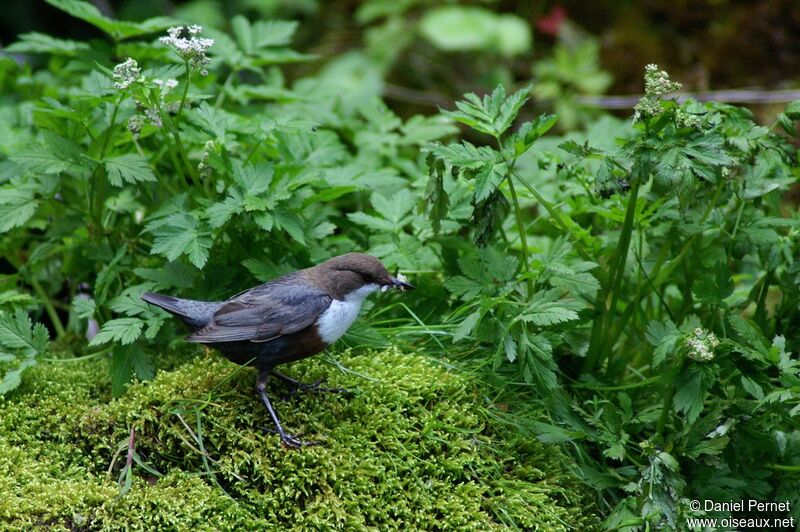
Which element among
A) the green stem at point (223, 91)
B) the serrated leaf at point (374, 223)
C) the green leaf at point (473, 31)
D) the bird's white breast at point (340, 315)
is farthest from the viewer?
the green leaf at point (473, 31)

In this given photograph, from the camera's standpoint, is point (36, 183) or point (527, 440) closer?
point (527, 440)

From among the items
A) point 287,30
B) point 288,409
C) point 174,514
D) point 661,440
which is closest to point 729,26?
point 287,30

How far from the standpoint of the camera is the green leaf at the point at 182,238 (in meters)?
3.08

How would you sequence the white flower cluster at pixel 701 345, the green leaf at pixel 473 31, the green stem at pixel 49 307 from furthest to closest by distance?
the green leaf at pixel 473 31 < the green stem at pixel 49 307 < the white flower cluster at pixel 701 345

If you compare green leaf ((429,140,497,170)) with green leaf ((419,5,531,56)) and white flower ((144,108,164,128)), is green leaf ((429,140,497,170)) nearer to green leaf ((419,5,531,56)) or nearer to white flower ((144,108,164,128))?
white flower ((144,108,164,128))

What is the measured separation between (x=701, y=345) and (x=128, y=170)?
2.28 meters

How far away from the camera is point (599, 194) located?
9.57ft

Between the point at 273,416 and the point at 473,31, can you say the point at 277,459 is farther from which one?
the point at 473,31

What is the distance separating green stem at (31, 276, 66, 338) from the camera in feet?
12.6

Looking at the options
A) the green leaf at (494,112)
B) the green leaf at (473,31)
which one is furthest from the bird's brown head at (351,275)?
the green leaf at (473,31)

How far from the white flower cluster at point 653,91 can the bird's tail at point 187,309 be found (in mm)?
1737

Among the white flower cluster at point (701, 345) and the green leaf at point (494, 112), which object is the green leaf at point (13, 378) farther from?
the white flower cluster at point (701, 345)

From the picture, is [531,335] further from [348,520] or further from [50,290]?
[50,290]

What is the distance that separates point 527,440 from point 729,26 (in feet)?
16.3
